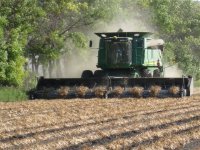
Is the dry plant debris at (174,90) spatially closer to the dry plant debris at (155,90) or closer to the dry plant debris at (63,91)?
the dry plant debris at (155,90)

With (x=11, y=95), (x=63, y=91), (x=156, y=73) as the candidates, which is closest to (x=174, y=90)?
(x=156, y=73)

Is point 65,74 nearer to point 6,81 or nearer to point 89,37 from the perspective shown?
point 89,37

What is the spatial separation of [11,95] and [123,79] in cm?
446

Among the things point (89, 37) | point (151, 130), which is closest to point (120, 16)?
point (89, 37)

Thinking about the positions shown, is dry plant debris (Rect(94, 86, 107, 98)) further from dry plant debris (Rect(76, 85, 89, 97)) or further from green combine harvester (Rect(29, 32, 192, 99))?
dry plant debris (Rect(76, 85, 89, 97))

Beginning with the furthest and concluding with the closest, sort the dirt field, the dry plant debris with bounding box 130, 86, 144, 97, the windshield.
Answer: the windshield, the dry plant debris with bounding box 130, 86, 144, 97, the dirt field

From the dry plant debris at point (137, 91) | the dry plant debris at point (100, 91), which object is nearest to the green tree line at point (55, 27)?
the dry plant debris at point (100, 91)

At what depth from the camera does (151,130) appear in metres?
11.5

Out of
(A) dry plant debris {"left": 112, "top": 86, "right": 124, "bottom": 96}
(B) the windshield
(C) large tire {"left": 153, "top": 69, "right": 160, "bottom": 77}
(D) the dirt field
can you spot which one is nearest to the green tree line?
(B) the windshield

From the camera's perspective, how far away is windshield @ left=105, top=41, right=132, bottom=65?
77.1 ft

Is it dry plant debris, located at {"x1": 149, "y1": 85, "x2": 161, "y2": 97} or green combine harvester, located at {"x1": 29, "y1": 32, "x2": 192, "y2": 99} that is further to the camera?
green combine harvester, located at {"x1": 29, "y1": 32, "x2": 192, "y2": 99}

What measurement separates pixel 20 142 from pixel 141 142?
7.11ft

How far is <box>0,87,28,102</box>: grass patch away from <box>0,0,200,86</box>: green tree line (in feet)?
8.06

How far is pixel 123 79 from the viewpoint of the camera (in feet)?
71.6
